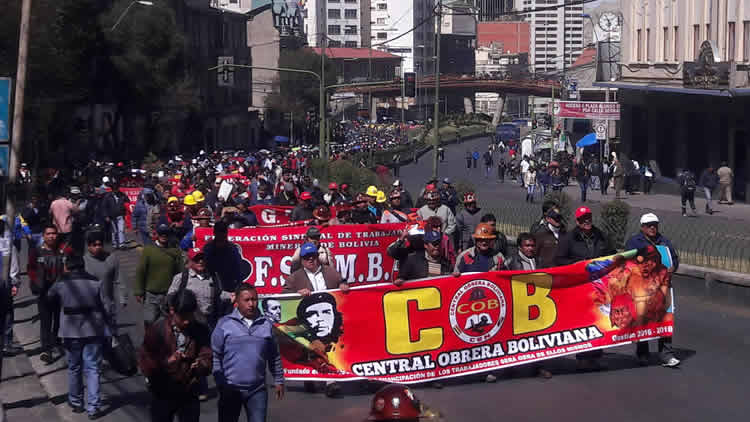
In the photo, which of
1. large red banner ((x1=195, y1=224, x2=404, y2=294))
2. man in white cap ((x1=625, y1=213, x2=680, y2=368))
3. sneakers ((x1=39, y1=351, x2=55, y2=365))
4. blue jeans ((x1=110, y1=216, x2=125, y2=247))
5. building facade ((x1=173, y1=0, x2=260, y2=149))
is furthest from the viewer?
building facade ((x1=173, y1=0, x2=260, y2=149))

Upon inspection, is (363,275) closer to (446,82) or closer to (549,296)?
(549,296)

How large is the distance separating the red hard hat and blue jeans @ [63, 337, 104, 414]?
596 centimetres

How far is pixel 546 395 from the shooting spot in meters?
10.5

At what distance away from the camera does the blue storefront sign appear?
1081 cm

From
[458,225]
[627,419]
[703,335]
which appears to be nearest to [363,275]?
[458,225]

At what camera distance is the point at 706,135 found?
1722 inches

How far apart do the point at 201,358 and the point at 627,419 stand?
13.0ft

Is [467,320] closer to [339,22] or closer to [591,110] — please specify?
[591,110]

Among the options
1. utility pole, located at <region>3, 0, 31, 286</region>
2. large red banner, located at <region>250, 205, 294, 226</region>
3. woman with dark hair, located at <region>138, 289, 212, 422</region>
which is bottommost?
large red banner, located at <region>250, 205, 294, 226</region>

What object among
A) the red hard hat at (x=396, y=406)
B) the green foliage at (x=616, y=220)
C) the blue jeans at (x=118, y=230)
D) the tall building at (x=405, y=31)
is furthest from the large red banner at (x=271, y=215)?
the tall building at (x=405, y=31)

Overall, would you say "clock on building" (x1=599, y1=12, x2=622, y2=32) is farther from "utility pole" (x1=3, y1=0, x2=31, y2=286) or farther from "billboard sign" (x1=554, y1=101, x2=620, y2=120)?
"utility pole" (x1=3, y1=0, x2=31, y2=286)

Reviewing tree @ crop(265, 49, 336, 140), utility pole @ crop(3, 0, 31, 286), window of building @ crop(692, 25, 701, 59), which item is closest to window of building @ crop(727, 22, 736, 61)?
window of building @ crop(692, 25, 701, 59)

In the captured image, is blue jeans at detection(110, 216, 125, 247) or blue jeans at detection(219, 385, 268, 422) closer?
blue jeans at detection(219, 385, 268, 422)

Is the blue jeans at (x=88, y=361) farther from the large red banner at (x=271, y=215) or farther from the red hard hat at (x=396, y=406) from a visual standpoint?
A: the large red banner at (x=271, y=215)
